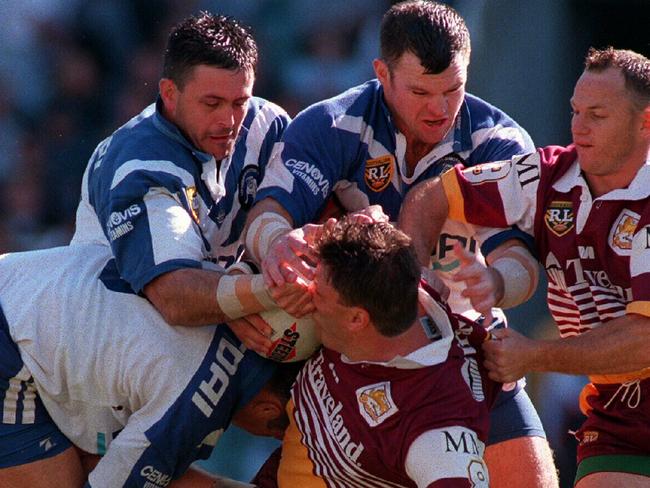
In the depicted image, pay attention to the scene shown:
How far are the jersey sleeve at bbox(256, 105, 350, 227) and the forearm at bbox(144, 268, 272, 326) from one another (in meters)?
0.40

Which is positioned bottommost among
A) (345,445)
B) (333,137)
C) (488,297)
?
(345,445)

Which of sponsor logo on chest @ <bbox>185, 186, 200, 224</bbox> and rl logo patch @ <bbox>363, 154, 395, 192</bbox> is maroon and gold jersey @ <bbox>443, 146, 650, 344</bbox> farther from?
sponsor logo on chest @ <bbox>185, 186, 200, 224</bbox>

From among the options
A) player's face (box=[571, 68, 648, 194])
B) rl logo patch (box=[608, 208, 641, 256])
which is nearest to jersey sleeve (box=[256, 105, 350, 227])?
player's face (box=[571, 68, 648, 194])

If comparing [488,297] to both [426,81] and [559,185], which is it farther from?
[426,81]

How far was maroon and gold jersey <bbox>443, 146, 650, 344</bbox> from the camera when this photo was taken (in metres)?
4.00

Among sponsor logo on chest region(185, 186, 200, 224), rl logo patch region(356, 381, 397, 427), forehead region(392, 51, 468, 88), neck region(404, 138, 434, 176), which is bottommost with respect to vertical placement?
rl logo patch region(356, 381, 397, 427)

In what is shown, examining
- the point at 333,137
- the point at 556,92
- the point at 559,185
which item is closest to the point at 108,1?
the point at 556,92

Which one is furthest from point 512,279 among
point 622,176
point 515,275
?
point 622,176

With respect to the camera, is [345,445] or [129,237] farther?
[129,237]

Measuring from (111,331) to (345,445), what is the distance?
80 centimetres

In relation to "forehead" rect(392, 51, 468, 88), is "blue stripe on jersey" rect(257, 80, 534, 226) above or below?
below

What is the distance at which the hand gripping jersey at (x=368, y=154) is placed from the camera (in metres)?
4.39

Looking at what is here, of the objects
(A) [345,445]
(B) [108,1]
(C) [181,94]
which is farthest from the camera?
(B) [108,1]

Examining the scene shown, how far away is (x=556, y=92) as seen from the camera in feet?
23.8
